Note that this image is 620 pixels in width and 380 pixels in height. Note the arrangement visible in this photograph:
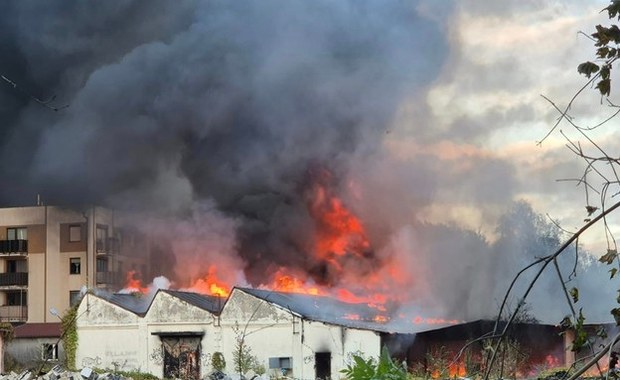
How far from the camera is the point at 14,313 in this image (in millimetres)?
51250

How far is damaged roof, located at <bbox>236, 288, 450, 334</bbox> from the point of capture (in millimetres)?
38562

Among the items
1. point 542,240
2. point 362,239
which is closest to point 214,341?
point 362,239

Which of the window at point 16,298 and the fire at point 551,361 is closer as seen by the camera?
the fire at point 551,361

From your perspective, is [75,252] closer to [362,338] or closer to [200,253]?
[200,253]

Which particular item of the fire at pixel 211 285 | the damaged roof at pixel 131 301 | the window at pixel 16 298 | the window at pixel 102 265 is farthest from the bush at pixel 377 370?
the window at pixel 16 298

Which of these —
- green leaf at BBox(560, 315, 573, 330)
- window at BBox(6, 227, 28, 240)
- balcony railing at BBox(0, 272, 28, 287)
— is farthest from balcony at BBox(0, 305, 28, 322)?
green leaf at BBox(560, 315, 573, 330)

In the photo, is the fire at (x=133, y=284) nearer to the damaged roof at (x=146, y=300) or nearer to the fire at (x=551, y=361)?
the damaged roof at (x=146, y=300)

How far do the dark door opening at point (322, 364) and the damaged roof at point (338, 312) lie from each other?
140 cm

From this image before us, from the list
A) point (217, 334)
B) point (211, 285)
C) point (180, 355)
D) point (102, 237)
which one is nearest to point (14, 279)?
point (102, 237)

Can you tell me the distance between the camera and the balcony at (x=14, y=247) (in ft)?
172

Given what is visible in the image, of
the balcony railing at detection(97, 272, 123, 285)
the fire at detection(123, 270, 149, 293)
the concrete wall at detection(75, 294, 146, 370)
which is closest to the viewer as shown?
the concrete wall at detection(75, 294, 146, 370)

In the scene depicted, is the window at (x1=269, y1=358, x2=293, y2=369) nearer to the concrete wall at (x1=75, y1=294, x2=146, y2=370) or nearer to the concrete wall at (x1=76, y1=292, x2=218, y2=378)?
the concrete wall at (x1=76, y1=292, x2=218, y2=378)

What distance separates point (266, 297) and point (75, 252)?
1722cm

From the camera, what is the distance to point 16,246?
52750mm
